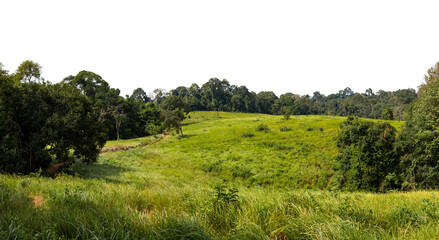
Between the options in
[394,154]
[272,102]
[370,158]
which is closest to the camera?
[394,154]

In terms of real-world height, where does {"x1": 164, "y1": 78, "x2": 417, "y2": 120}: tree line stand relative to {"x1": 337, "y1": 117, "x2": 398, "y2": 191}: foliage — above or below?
above

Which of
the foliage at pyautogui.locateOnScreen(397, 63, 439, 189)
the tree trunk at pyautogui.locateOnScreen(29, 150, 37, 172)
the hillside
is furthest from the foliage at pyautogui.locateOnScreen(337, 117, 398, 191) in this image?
the tree trunk at pyautogui.locateOnScreen(29, 150, 37, 172)

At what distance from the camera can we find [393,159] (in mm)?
19328

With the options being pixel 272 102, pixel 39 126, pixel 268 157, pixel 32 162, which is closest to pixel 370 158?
pixel 268 157

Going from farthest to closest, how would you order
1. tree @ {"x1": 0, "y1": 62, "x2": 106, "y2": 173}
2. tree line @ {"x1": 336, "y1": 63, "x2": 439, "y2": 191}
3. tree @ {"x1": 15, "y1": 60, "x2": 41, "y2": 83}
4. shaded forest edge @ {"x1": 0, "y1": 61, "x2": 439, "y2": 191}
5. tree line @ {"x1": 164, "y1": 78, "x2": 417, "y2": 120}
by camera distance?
tree line @ {"x1": 164, "y1": 78, "x2": 417, "y2": 120} < tree @ {"x1": 15, "y1": 60, "x2": 41, "y2": 83} < tree line @ {"x1": 336, "y1": 63, "x2": 439, "y2": 191} < shaded forest edge @ {"x1": 0, "y1": 61, "x2": 439, "y2": 191} < tree @ {"x1": 0, "y1": 62, "x2": 106, "y2": 173}

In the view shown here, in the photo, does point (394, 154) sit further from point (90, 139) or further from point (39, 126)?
point (39, 126)

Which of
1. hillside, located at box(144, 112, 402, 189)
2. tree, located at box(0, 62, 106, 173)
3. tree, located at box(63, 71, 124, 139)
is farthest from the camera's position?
tree, located at box(63, 71, 124, 139)

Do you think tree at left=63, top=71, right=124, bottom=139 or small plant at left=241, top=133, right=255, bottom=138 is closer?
small plant at left=241, top=133, right=255, bottom=138

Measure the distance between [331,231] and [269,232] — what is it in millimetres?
1039

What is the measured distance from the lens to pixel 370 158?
1966 centimetres

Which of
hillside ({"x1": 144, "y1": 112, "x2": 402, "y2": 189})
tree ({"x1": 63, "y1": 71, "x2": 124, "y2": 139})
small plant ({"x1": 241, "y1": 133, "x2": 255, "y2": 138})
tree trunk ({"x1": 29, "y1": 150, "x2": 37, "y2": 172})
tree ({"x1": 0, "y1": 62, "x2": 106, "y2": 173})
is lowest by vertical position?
hillside ({"x1": 144, "y1": 112, "x2": 402, "y2": 189})

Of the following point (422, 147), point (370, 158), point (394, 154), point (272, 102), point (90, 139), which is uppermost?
point (272, 102)

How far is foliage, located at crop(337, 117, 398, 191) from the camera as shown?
63.4ft

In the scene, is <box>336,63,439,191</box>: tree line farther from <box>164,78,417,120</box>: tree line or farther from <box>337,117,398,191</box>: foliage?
<box>164,78,417,120</box>: tree line
